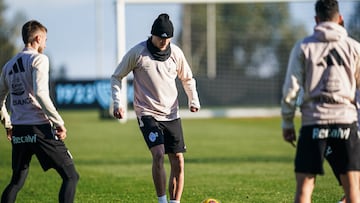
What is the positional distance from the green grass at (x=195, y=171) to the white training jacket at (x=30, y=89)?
2661 millimetres

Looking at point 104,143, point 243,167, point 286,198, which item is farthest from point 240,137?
point 286,198

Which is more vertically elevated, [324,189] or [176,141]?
[176,141]

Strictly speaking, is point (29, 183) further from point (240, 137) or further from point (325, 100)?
point (240, 137)

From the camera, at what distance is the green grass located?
467 inches

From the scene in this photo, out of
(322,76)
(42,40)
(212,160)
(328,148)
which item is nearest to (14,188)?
(42,40)

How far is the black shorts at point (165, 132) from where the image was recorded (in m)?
9.95

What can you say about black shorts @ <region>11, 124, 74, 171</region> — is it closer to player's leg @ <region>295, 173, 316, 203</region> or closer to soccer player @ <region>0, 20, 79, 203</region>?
soccer player @ <region>0, 20, 79, 203</region>

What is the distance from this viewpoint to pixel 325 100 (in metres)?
7.52

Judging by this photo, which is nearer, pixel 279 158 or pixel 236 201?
pixel 236 201

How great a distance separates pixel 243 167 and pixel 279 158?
2398 mm

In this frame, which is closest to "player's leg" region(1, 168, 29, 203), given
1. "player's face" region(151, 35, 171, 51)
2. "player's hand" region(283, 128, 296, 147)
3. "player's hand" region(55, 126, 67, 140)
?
"player's hand" region(55, 126, 67, 140)

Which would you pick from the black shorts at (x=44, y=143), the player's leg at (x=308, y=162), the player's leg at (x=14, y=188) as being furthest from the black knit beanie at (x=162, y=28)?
the player's leg at (x=308, y=162)

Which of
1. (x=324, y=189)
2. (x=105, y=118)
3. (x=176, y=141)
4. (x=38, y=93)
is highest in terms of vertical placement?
(x=38, y=93)

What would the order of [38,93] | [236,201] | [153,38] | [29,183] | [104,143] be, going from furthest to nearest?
[104,143] < [29,183] < [236,201] < [153,38] < [38,93]
